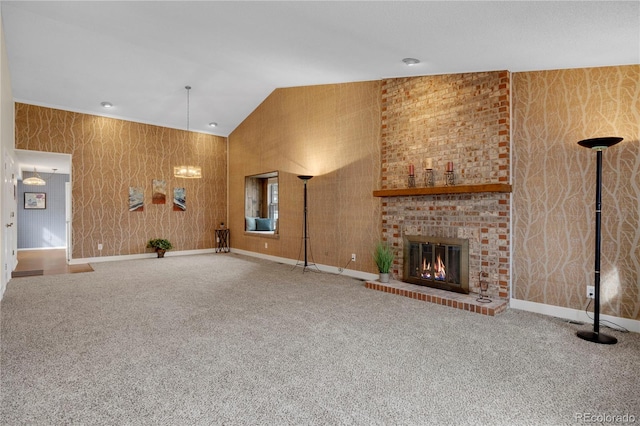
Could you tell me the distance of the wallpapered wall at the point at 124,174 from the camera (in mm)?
7062

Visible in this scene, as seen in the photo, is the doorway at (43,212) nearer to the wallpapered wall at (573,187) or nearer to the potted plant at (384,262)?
the potted plant at (384,262)

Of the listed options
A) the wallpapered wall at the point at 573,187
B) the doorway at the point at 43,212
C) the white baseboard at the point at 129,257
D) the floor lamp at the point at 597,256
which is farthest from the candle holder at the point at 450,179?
the doorway at the point at 43,212

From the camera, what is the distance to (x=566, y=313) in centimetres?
362

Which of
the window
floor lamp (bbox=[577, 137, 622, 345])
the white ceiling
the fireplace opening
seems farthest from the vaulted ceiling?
the window

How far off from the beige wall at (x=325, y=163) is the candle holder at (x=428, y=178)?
874 millimetres

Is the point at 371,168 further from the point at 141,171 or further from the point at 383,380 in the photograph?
the point at 141,171

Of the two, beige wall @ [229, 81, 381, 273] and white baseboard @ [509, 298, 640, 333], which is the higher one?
beige wall @ [229, 81, 381, 273]

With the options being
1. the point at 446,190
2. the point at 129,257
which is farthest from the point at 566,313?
the point at 129,257

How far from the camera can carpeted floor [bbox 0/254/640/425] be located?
1.94 meters

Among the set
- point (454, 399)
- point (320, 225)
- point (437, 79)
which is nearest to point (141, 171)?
point (320, 225)

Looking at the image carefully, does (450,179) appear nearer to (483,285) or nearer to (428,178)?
(428,178)

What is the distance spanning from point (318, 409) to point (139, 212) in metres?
7.52

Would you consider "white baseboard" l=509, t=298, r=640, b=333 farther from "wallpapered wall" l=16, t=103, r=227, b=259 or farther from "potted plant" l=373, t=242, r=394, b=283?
"wallpapered wall" l=16, t=103, r=227, b=259
